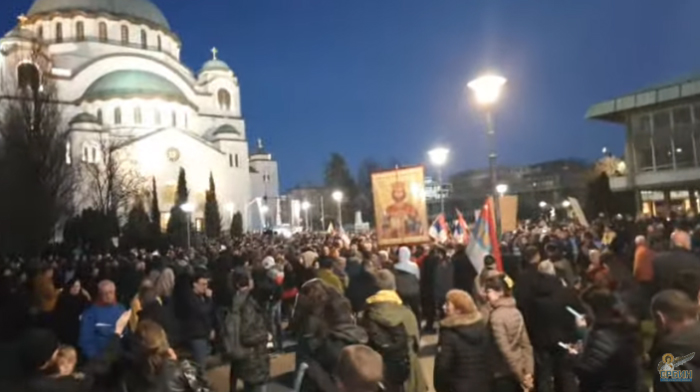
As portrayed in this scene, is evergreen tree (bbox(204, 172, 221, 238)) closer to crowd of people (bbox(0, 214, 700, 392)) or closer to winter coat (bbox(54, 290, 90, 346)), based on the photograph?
crowd of people (bbox(0, 214, 700, 392))

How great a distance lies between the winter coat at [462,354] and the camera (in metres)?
5.97

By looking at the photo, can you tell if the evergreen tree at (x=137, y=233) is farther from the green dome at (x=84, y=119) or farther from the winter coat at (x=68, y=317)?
the winter coat at (x=68, y=317)

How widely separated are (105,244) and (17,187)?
37.6ft

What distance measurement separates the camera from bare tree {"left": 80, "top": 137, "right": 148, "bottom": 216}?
45356mm

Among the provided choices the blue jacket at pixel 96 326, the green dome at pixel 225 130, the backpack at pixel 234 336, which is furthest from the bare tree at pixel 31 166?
the green dome at pixel 225 130

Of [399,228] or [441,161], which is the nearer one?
[399,228]

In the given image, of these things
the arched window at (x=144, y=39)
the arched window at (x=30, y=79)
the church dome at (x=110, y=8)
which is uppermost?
the church dome at (x=110, y=8)

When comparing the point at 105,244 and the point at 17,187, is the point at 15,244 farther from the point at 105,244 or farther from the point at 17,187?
the point at 105,244

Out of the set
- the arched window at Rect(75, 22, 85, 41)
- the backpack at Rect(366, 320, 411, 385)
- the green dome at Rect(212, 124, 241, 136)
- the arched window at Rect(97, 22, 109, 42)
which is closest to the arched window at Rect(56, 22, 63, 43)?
the arched window at Rect(75, 22, 85, 41)

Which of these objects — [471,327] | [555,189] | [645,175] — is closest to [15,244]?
[471,327]

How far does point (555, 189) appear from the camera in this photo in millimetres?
94875

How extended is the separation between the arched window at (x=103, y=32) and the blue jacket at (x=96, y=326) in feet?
228

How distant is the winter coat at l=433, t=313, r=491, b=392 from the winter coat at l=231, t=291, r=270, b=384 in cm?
242

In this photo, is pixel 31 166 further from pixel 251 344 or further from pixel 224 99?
pixel 224 99
